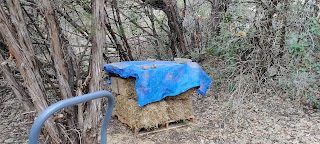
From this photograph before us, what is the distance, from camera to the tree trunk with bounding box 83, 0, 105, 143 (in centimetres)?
221

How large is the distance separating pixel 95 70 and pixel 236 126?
2.74 m

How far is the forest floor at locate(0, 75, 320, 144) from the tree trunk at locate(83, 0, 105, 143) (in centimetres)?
154

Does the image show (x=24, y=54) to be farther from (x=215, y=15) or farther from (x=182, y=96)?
(x=215, y=15)

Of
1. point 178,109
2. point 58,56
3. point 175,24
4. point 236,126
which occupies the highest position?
point 175,24

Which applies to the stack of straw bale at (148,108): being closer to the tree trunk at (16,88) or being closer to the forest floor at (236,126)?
the forest floor at (236,126)

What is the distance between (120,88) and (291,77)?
3.18m

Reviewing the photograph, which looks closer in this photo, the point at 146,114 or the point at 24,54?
the point at 24,54

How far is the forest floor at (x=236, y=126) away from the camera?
11.6ft

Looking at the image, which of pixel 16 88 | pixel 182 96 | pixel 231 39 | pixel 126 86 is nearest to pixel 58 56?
pixel 16 88

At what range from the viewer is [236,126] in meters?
3.95

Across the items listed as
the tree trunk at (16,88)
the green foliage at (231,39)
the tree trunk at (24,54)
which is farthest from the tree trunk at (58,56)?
the green foliage at (231,39)

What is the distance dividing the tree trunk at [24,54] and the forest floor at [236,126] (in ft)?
5.74

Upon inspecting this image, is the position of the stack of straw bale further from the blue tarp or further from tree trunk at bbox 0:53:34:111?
tree trunk at bbox 0:53:34:111

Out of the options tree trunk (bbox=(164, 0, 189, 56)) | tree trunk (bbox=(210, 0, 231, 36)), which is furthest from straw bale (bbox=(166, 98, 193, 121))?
tree trunk (bbox=(164, 0, 189, 56))
